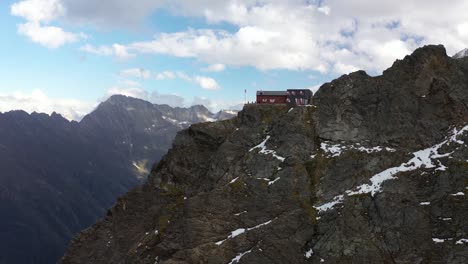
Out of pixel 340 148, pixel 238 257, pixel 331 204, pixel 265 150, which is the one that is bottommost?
pixel 238 257

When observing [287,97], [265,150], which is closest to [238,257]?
[265,150]

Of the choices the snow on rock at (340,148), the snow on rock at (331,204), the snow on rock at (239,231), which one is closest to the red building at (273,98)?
the snow on rock at (340,148)

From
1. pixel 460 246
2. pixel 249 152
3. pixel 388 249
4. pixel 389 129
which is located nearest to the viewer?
pixel 460 246

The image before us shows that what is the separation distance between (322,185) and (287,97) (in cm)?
3348

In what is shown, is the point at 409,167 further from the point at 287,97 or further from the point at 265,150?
the point at 287,97

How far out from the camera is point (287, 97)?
97688mm

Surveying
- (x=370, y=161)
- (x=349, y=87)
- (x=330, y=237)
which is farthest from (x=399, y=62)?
(x=330, y=237)

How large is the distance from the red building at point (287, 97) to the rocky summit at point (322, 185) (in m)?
11.4

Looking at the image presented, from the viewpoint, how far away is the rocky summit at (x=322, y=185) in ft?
192

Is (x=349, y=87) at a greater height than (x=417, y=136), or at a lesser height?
greater

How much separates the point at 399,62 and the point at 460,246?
3770cm

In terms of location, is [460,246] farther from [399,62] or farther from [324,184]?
[399,62]

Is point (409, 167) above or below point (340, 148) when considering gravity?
below

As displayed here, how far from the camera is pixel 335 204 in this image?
63906 millimetres
